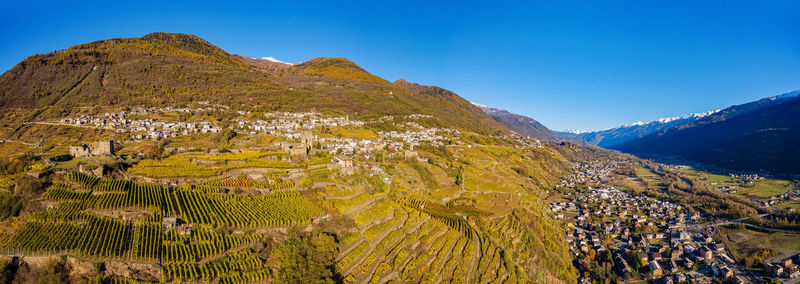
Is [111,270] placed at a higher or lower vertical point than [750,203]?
higher

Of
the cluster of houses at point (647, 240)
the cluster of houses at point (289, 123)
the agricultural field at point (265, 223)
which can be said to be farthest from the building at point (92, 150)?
the cluster of houses at point (647, 240)

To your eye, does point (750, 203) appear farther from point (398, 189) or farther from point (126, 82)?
point (126, 82)

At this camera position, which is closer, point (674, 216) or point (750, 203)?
point (674, 216)

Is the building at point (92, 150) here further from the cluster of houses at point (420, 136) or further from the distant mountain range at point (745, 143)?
the distant mountain range at point (745, 143)

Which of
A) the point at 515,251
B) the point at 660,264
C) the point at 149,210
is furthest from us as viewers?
the point at 660,264

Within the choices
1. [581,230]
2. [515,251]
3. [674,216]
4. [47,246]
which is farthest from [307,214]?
[674,216]

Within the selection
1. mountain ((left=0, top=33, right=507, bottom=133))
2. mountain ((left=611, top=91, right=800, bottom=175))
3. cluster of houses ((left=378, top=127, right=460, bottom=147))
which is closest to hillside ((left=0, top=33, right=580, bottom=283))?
mountain ((left=0, top=33, right=507, bottom=133))

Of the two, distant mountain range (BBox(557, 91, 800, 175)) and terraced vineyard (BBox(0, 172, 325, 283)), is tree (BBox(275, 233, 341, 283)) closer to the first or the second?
terraced vineyard (BBox(0, 172, 325, 283))

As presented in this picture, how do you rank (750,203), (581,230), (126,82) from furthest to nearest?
(126,82) → (750,203) → (581,230)
